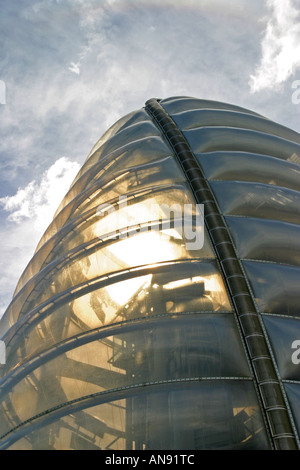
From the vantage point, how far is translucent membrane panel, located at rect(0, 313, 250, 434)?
7.91 m

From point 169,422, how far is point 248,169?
885 cm

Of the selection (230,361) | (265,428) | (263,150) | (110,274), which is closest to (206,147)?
(263,150)

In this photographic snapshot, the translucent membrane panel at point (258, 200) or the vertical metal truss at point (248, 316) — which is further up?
the translucent membrane panel at point (258, 200)

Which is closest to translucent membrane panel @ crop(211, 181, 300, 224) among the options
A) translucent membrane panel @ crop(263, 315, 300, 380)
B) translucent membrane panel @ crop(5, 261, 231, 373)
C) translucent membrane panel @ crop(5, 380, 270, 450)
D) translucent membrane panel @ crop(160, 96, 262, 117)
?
translucent membrane panel @ crop(5, 261, 231, 373)

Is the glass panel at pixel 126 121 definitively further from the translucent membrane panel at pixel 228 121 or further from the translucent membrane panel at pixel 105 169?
the translucent membrane panel at pixel 105 169

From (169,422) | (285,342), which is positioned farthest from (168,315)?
(285,342)

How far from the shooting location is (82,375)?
332 inches

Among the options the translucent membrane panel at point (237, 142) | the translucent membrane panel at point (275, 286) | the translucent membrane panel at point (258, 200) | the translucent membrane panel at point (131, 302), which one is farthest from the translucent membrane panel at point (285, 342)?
the translucent membrane panel at point (237, 142)

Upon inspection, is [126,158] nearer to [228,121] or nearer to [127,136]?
[127,136]

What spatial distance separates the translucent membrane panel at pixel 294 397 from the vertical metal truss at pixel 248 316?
98 millimetres

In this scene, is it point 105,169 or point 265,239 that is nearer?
point 265,239

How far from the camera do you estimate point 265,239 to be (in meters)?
10.5

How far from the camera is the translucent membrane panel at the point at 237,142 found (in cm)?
1455
